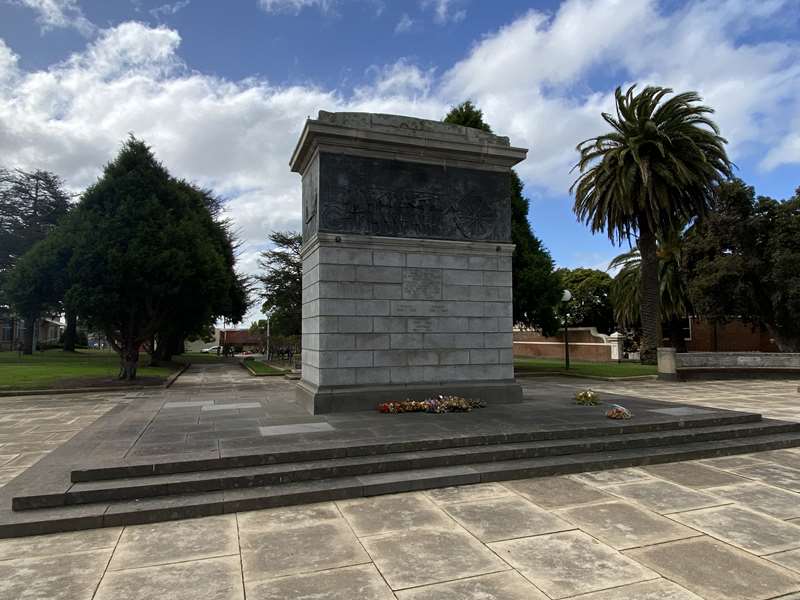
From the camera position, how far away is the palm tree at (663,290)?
37125 millimetres

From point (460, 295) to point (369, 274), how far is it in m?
2.31

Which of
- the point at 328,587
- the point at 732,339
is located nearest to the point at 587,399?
the point at 328,587

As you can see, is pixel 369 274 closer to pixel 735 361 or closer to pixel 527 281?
pixel 527 281

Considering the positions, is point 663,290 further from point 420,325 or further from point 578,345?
point 420,325

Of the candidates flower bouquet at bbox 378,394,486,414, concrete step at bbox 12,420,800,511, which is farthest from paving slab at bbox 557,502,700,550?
flower bouquet at bbox 378,394,486,414

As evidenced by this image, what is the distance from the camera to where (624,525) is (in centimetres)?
543

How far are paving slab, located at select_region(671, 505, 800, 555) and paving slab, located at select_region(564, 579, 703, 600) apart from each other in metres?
1.34

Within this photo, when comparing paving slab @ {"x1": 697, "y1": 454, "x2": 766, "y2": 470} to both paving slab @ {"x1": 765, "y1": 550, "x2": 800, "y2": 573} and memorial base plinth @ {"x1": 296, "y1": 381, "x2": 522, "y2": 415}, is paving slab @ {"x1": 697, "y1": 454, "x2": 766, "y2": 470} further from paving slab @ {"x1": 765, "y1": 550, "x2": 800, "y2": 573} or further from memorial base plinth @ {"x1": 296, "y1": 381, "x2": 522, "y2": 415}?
memorial base plinth @ {"x1": 296, "y1": 381, "x2": 522, "y2": 415}

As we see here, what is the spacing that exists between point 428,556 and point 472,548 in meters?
0.48

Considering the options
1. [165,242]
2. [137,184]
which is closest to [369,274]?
[165,242]

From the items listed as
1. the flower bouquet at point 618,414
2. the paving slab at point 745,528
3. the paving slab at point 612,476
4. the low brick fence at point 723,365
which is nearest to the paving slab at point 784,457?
the flower bouquet at point 618,414

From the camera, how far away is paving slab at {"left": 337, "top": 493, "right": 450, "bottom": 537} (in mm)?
5504

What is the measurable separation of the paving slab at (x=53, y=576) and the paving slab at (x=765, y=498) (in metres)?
7.18

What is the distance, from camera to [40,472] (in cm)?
652
